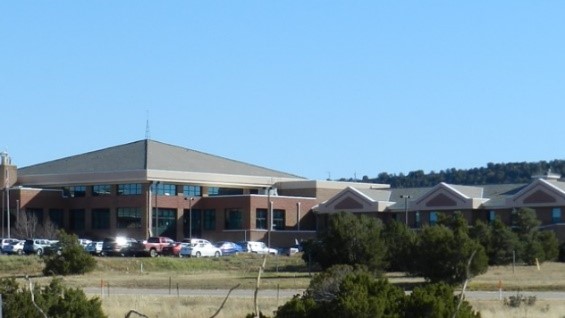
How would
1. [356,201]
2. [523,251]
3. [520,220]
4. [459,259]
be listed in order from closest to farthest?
[459,259]
[523,251]
[520,220]
[356,201]

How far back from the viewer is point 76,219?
351 feet

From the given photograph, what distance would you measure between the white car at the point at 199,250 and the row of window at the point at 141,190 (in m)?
15.3

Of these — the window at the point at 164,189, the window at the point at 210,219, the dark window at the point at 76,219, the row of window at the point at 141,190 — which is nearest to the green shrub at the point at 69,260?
the window at the point at 164,189

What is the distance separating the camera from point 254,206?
102625 millimetres

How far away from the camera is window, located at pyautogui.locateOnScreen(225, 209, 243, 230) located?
103456mm

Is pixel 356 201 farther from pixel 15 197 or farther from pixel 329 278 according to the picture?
pixel 329 278

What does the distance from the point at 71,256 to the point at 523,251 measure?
2825 cm

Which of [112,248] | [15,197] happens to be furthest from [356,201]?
[15,197]

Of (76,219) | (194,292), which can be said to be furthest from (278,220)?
(194,292)

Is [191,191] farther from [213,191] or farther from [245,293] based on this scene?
[245,293]

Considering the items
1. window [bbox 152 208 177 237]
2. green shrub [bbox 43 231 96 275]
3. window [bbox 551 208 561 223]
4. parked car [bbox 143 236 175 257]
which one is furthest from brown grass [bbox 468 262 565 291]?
window [bbox 152 208 177 237]

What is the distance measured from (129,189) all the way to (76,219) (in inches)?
268

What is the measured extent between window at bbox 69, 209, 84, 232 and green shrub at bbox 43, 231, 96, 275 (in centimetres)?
3828

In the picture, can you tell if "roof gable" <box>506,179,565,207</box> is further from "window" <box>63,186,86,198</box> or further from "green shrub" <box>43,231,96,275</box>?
"window" <box>63,186,86,198</box>
